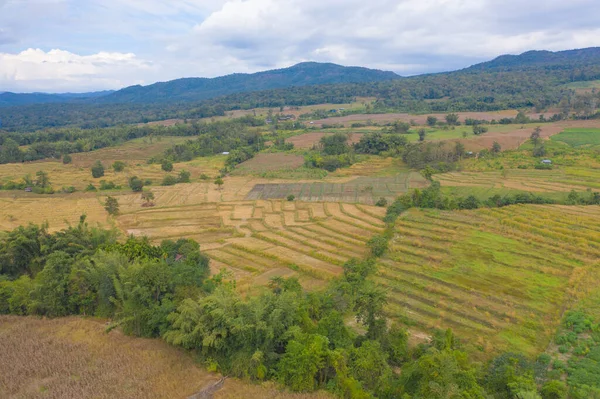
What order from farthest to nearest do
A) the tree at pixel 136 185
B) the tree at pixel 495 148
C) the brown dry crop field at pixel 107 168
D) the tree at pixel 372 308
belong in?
1. the tree at pixel 495 148
2. the brown dry crop field at pixel 107 168
3. the tree at pixel 136 185
4. the tree at pixel 372 308

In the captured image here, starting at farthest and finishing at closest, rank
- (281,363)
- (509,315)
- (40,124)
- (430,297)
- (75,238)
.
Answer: (40,124), (75,238), (430,297), (509,315), (281,363)

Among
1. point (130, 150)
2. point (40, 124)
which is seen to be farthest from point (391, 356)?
point (40, 124)

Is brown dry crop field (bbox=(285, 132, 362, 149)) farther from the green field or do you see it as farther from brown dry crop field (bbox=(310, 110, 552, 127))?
the green field

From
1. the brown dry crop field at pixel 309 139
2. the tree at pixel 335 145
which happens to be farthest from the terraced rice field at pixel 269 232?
the brown dry crop field at pixel 309 139

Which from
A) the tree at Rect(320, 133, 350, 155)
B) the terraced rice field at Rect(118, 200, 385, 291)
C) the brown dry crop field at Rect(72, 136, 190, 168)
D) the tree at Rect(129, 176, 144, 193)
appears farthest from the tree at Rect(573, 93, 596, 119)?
the brown dry crop field at Rect(72, 136, 190, 168)

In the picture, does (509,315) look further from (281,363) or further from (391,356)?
(281,363)

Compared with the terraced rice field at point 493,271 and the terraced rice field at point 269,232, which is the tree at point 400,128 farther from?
the terraced rice field at point 493,271

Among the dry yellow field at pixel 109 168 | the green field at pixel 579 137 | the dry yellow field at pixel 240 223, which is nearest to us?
the dry yellow field at pixel 240 223
